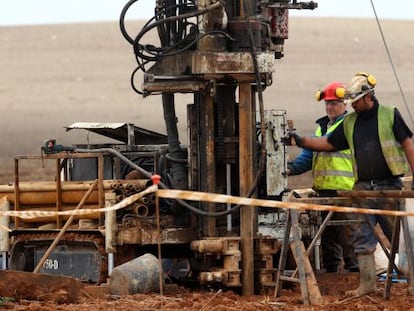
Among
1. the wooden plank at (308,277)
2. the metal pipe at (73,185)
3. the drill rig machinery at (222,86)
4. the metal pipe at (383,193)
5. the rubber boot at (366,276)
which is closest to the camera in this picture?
the metal pipe at (383,193)

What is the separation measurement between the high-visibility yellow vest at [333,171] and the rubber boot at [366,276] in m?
2.04

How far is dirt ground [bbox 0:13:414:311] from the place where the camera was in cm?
4012

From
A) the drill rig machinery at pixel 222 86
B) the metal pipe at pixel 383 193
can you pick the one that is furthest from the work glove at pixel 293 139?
the metal pipe at pixel 383 193

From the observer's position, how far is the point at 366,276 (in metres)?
13.1

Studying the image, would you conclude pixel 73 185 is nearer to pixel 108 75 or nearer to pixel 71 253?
pixel 71 253

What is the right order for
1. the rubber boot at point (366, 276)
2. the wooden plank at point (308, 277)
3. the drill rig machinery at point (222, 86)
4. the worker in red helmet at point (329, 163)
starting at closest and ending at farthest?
the wooden plank at point (308, 277) < the rubber boot at point (366, 276) < the drill rig machinery at point (222, 86) < the worker in red helmet at point (329, 163)

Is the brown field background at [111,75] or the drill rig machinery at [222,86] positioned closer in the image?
the drill rig machinery at [222,86]

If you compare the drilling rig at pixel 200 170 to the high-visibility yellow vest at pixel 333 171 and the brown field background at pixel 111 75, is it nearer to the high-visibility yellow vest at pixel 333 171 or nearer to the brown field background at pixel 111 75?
the high-visibility yellow vest at pixel 333 171

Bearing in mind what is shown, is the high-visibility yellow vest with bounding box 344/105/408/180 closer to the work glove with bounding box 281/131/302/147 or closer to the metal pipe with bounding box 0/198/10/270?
the work glove with bounding box 281/131/302/147

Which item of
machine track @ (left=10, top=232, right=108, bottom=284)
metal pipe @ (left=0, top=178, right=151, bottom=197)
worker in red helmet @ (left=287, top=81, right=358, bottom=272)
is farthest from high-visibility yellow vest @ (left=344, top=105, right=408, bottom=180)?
machine track @ (left=10, top=232, right=108, bottom=284)

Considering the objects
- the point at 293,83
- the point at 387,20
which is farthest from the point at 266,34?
the point at 387,20

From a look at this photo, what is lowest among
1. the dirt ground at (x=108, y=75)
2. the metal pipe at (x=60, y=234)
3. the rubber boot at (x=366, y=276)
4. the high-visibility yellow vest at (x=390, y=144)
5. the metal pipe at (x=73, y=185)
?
the rubber boot at (x=366, y=276)

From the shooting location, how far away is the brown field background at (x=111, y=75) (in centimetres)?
4016

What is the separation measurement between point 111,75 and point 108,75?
101 millimetres
